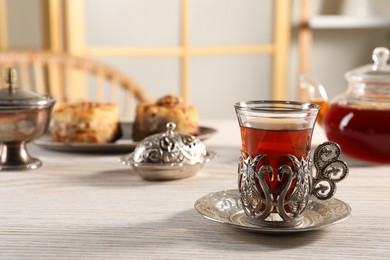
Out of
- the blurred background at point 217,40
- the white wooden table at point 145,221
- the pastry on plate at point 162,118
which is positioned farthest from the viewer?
the blurred background at point 217,40

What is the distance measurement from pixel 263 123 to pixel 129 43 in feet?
7.66

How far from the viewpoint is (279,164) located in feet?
2.11

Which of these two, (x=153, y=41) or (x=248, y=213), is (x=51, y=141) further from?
(x=153, y=41)

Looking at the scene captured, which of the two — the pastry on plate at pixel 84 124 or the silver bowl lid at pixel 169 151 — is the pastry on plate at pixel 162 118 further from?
the silver bowl lid at pixel 169 151

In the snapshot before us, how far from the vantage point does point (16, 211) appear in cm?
72

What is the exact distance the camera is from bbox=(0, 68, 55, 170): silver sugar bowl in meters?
0.93

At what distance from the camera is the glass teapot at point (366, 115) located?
1.00 m

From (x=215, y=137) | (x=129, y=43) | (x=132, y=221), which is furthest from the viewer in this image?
(x=129, y=43)

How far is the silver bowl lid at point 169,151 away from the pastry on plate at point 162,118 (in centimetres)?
21

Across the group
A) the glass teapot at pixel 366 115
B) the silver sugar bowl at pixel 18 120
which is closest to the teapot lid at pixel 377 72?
the glass teapot at pixel 366 115

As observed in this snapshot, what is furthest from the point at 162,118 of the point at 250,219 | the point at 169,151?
the point at 250,219

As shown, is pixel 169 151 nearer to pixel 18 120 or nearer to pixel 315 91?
pixel 18 120

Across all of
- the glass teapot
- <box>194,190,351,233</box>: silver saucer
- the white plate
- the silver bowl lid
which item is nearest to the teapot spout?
the glass teapot

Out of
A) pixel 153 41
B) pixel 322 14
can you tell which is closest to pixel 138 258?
pixel 153 41
